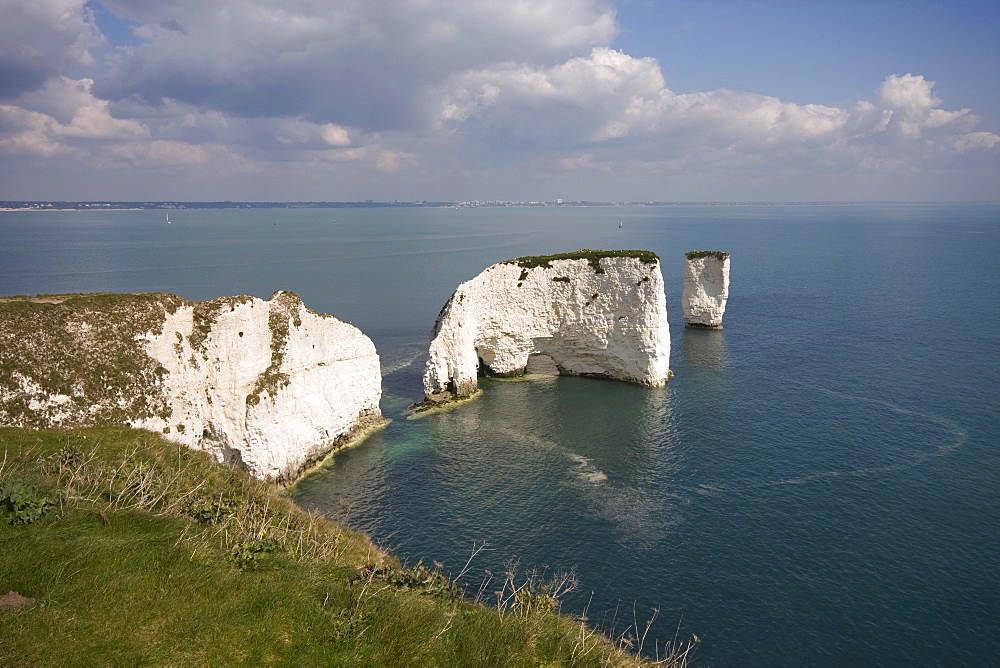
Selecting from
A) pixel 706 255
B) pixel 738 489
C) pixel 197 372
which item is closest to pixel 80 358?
pixel 197 372

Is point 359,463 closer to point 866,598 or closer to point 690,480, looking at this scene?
point 690,480

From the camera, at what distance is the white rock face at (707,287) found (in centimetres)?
6533

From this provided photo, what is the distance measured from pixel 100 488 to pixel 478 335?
3310 centimetres

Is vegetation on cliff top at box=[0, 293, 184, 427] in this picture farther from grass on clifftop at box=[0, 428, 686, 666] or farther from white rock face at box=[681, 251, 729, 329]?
white rock face at box=[681, 251, 729, 329]

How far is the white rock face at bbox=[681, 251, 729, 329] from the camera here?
65.3 meters

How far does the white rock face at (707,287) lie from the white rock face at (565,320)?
71.2 feet

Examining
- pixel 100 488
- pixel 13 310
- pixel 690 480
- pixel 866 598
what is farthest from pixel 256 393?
pixel 866 598

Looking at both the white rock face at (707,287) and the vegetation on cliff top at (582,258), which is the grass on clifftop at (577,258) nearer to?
the vegetation on cliff top at (582,258)

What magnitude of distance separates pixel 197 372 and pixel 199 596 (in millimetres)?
17346

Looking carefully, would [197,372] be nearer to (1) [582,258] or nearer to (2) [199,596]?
(2) [199,596]

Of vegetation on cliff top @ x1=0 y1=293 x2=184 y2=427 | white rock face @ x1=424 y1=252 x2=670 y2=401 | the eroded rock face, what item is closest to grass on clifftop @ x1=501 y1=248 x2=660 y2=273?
white rock face @ x1=424 y1=252 x2=670 y2=401

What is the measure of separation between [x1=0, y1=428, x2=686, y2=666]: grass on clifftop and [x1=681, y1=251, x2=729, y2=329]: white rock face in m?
56.7

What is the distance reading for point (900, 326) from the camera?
63.1 metres

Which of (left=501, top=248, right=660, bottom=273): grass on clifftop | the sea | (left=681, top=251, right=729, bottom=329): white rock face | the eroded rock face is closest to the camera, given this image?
the sea
